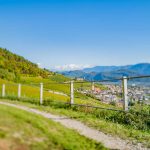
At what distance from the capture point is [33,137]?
25.0ft

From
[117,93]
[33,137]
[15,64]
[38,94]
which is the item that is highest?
[15,64]

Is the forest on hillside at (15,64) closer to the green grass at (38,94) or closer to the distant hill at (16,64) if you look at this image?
the distant hill at (16,64)

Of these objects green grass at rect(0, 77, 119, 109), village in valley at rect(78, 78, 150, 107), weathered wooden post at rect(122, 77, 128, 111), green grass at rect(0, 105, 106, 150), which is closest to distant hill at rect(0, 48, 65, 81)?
green grass at rect(0, 77, 119, 109)

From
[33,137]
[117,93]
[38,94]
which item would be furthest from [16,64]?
[33,137]

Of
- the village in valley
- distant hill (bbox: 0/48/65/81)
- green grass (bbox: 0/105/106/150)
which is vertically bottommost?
green grass (bbox: 0/105/106/150)

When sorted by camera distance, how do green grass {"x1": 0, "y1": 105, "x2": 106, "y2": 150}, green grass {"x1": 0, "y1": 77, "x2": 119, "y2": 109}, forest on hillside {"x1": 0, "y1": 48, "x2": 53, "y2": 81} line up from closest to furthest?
green grass {"x1": 0, "y1": 105, "x2": 106, "y2": 150} < green grass {"x1": 0, "y1": 77, "x2": 119, "y2": 109} < forest on hillside {"x1": 0, "y1": 48, "x2": 53, "y2": 81}

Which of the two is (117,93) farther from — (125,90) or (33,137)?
(33,137)

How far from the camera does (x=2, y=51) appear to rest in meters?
126

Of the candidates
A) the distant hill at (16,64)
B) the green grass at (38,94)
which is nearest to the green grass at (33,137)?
the green grass at (38,94)

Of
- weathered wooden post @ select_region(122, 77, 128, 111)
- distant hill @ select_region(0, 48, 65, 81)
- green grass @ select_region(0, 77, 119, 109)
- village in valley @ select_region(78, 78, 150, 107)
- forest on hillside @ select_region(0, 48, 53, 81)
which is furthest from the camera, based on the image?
distant hill @ select_region(0, 48, 65, 81)

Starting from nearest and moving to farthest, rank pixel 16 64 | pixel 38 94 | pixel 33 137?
pixel 33 137 < pixel 38 94 < pixel 16 64

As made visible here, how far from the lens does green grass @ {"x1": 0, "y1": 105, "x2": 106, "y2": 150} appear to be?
696 cm

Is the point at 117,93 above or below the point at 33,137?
above

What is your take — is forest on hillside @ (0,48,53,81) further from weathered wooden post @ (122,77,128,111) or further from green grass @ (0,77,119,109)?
weathered wooden post @ (122,77,128,111)
